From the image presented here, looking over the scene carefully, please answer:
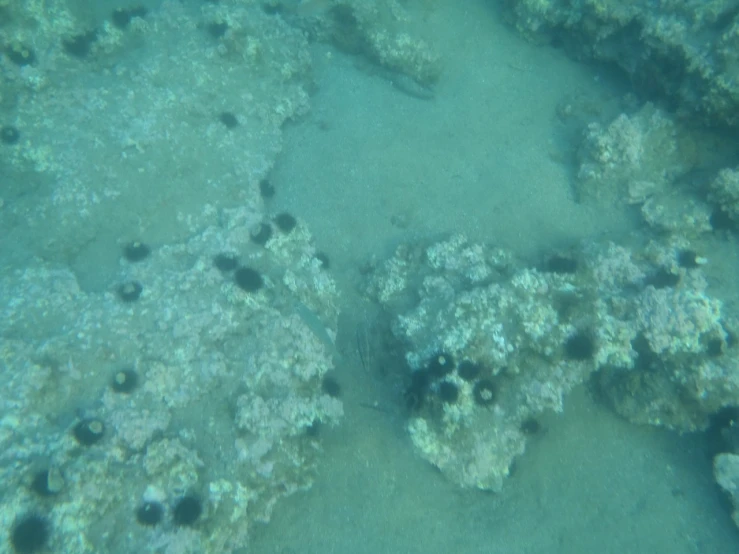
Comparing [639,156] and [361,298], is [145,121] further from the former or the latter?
[639,156]

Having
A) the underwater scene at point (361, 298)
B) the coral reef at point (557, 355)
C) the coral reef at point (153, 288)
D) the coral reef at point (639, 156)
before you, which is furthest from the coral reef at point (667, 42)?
the coral reef at point (153, 288)

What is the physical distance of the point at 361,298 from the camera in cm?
750

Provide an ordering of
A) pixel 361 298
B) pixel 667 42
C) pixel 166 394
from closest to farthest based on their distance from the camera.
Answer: pixel 166 394 → pixel 667 42 → pixel 361 298

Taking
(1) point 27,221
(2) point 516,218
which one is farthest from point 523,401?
(1) point 27,221

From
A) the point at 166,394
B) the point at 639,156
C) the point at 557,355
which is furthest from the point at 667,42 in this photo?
the point at 166,394

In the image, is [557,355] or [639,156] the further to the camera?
[639,156]

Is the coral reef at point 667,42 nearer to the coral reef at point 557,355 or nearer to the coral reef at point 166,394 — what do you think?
the coral reef at point 557,355

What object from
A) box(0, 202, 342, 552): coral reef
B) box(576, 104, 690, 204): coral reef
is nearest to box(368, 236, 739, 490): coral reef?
box(576, 104, 690, 204): coral reef

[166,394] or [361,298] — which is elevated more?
[361,298]

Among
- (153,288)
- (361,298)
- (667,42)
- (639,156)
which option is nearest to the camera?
(153,288)

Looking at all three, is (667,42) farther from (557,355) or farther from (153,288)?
(153,288)

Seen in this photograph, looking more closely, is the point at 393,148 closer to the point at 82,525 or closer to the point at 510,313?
the point at 510,313

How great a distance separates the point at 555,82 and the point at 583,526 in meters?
7.64

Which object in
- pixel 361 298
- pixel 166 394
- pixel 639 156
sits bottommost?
pixel 166 394
